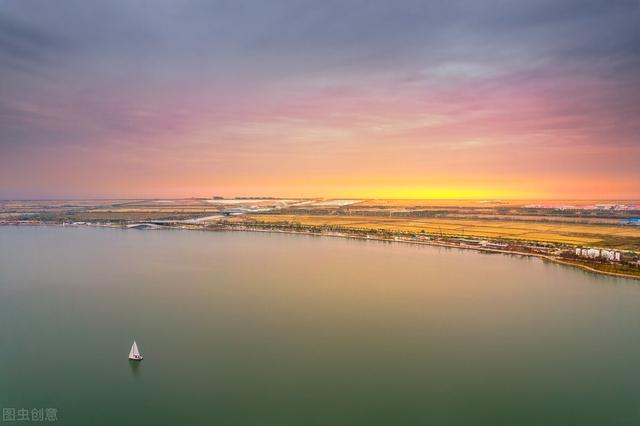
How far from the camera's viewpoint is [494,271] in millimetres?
11789

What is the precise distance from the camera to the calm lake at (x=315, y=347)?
4754 mm

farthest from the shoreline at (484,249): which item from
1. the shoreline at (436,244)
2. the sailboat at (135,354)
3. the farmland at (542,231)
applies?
the sailboat at (135,354)

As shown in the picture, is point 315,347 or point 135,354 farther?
point 315,347

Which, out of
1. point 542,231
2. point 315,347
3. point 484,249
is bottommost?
point 315,347

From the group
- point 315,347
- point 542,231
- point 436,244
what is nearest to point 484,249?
point 436,244

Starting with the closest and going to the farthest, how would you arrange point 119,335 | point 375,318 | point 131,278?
point 119,335, point 375,318, point 131,278

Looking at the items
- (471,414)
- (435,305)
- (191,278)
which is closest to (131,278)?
(191,278)

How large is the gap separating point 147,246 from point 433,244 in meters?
12.2

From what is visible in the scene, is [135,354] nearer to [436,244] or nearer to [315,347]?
[315,347]

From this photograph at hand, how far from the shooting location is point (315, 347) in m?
6.34

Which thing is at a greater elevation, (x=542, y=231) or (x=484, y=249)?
(x=542, y=231)

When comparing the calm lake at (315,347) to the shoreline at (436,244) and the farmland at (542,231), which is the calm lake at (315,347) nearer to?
the shoreline at (436,244)

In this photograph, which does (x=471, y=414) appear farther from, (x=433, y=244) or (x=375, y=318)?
(x=433, y=244)

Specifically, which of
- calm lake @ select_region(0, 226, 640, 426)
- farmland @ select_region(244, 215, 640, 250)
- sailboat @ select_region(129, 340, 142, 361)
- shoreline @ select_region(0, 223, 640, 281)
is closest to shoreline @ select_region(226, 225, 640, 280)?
shoreline @ select_region(0, 223, 640, 281)
